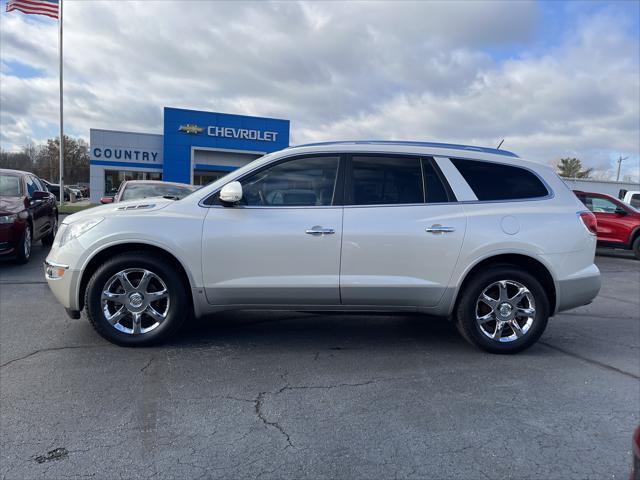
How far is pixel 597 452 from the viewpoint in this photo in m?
2.87

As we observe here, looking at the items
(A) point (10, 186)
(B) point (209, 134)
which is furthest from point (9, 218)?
(B) point (209, 134)

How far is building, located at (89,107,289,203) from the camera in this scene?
3553 centimetres

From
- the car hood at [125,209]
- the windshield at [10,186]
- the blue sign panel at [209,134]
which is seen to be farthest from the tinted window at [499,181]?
the blue sign panel at [209,134]

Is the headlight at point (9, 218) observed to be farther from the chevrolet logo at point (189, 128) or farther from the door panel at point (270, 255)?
the chevrolet logo at point (189, 128)

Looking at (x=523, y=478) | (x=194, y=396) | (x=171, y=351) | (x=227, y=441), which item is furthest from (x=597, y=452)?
(x=171, y=351)

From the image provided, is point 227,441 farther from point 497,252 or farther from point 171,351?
point 497,252

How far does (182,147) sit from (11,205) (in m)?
29.2

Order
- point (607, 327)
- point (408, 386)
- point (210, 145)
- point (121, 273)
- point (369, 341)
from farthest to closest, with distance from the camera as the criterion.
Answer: point (210, 145) < point (607, 327) < point (369, 341) < point (121, 273) < point (408, 386)

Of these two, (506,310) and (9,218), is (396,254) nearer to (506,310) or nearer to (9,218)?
(506,310)

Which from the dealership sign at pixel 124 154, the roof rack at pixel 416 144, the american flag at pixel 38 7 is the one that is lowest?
the roof rack at pixel 416 144

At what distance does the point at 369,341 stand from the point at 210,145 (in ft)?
111

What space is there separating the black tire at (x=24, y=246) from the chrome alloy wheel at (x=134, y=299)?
191 inches

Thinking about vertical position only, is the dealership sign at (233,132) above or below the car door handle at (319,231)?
above

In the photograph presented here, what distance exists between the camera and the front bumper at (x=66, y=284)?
4.23 m
